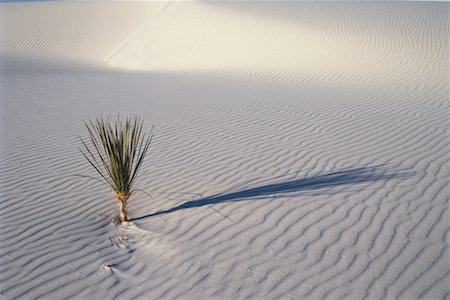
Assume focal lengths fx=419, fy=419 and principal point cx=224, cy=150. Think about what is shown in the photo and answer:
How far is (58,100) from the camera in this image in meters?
9.80

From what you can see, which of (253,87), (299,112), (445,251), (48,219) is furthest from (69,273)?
(253,87)

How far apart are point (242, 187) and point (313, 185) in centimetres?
84

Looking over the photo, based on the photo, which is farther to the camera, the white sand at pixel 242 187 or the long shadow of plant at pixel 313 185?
the long shadow of plant at pixel 313 185

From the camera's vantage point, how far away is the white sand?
3.44 metres

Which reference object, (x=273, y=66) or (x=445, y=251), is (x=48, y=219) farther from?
(x=273, y=66)

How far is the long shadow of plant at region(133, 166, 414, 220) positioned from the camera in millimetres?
4629

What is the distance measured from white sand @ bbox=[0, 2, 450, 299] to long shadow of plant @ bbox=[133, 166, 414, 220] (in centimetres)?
3

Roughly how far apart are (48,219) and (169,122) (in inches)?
150

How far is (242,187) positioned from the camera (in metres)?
4.94

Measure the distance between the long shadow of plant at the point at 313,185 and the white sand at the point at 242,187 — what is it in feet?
0.09

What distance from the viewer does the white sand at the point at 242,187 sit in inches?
135

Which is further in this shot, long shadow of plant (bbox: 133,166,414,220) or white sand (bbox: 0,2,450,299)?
long shadow of plant (bbox: 133,166,414,220)

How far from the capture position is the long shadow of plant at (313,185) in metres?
4.63

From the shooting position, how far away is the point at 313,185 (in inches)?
194
